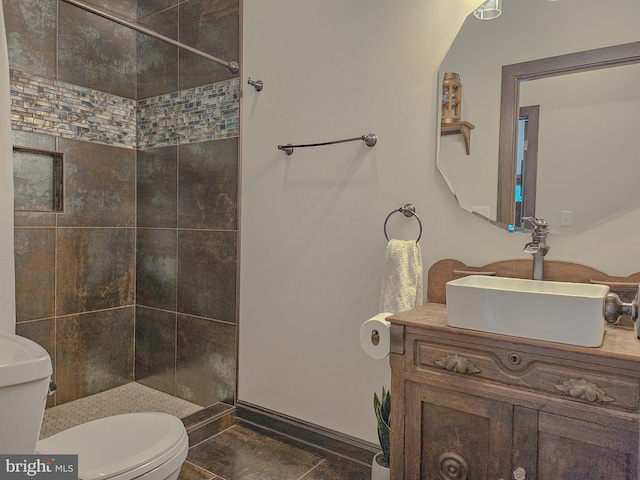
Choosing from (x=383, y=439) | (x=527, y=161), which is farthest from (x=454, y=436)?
(x=527, y=161)

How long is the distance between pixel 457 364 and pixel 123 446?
1231mm

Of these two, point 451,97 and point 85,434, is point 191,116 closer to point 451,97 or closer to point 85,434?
point 451,97

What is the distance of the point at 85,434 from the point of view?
1659 millimetres

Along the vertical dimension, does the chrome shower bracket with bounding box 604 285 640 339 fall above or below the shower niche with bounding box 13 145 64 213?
below

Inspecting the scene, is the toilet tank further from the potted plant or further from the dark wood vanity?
the potted plant

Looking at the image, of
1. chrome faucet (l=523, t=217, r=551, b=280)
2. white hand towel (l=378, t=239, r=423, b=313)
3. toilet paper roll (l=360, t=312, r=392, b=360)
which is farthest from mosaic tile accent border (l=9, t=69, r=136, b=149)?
chrome faucet (l=523, t=217, r=551, b=280)

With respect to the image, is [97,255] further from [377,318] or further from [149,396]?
[377,318]

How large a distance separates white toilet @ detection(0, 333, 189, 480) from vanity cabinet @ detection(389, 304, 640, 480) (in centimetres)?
80

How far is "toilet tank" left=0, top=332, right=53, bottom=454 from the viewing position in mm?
1147

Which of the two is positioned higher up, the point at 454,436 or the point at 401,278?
the point at 401,278

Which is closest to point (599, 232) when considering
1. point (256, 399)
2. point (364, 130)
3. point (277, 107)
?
point (364, 130)

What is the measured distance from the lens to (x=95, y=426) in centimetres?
171

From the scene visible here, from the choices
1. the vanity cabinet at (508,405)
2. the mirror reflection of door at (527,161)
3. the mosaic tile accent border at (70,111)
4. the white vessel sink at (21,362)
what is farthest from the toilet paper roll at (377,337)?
the mosaic tile accent border at (70,111)

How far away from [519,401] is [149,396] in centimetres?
223
